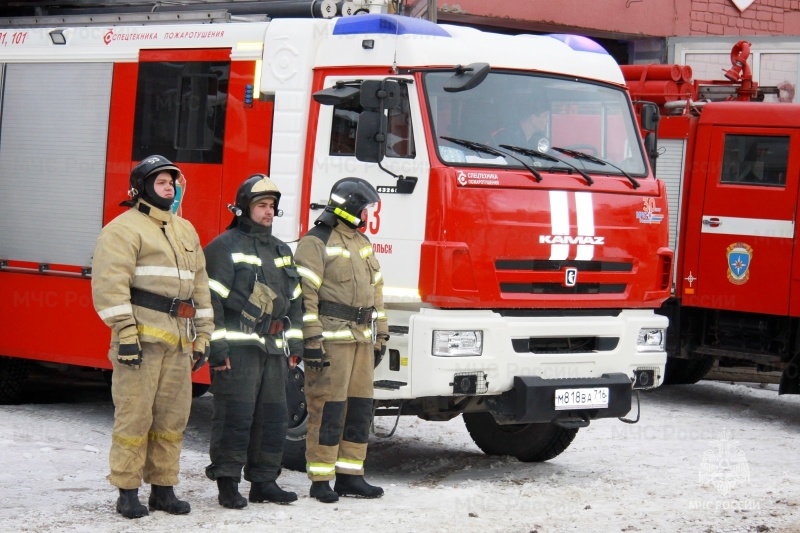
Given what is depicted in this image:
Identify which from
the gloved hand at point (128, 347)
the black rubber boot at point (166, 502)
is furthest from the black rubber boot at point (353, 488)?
the gloved hand at point (128, 347)

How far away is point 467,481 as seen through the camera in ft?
29.0

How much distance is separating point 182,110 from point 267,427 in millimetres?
2921

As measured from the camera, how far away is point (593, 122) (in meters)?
9.06

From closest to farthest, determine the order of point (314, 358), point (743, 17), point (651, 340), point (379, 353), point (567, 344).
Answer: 1. point (314, 358)
2. point (379, 353)
3. point (567, 344)
4. point (651, 340)
5. point (743, 17)

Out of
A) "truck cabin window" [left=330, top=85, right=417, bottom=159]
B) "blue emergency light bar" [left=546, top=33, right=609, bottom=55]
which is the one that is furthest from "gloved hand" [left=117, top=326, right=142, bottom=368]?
"blue emergency light bar" [left=546, top=33, right=609, bottom=55]

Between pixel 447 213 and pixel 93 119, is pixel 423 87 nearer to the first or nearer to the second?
pixel 447 213

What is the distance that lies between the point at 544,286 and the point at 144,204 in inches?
107

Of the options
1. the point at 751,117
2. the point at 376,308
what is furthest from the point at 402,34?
the point at 751,117

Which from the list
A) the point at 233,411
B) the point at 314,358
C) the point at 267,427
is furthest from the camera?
the point at 314,358

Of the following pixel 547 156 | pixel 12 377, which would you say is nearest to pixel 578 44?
pixel 547 156

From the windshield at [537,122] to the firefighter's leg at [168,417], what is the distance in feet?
6.96

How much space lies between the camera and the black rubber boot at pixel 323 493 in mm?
7855

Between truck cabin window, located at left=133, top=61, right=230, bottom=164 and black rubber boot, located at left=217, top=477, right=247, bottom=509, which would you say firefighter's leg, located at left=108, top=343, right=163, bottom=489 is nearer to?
black rubber boot, located at left=217, top=477, right=247, bottom=509

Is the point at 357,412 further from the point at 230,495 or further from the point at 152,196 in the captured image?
the point at 152,196
